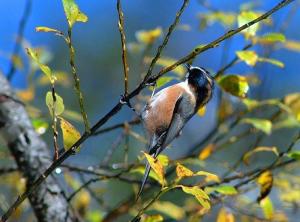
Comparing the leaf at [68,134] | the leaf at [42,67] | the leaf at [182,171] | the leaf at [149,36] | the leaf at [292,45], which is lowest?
the leaf at [182,171]

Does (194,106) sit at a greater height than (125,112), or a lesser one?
lesser

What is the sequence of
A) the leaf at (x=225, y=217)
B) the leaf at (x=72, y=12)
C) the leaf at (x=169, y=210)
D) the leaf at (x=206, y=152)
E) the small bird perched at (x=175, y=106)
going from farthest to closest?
1. the leaf at (x=169, y=210)
2. the leaf at (x=206, y=152)
3. the leaf at (x=225, y=217)
4. the small bird perched at (x=175, y=106)
5. the leaf at (x=72, y=12)

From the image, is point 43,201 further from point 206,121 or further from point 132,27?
point 132,27

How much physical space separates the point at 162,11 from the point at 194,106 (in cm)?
350

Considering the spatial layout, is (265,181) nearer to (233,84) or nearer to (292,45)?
(233,84)

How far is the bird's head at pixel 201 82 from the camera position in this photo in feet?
2.83

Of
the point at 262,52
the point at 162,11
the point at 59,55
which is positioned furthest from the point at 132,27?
the point at 262,52

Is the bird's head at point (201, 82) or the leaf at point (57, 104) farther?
the bird's head at point (201, 82)

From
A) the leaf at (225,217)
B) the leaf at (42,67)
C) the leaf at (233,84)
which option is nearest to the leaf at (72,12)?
the leaf at (42,67)

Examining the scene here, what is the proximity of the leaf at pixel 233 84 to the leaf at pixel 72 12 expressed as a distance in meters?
0.33

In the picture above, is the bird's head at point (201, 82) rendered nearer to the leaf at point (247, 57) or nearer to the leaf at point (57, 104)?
the leaf at point (247, 57)

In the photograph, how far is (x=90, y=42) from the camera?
4234 mm

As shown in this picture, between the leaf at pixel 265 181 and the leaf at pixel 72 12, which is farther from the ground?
the leaf at pixel 72 12

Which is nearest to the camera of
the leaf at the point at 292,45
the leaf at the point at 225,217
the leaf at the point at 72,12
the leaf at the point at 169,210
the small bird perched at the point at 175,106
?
the leaf at the point at 72,12
